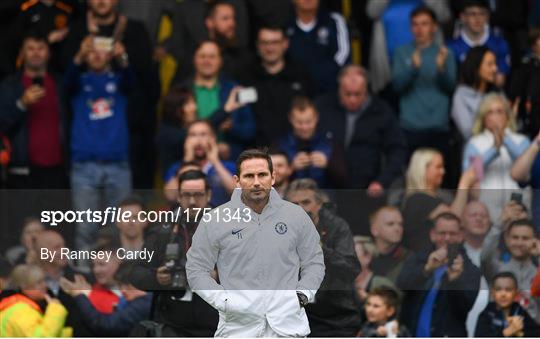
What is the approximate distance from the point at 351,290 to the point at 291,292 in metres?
1.72

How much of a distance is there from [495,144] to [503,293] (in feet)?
7.45

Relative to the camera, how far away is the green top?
55.1ft

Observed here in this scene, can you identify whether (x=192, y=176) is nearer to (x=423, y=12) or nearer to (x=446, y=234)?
(x=446, y=234)

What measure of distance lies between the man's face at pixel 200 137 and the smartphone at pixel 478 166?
2261 millimetres

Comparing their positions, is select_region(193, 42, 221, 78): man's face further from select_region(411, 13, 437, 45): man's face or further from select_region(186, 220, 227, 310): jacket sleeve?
select_region(186, 220, 227, 310): jacket sleeve

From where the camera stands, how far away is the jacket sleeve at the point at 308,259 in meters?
12.4

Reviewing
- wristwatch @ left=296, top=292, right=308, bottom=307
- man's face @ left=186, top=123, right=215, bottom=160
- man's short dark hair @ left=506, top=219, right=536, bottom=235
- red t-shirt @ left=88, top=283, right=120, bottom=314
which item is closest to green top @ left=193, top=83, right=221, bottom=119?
man's face @ left=186, top=123, right=215, bottom=160

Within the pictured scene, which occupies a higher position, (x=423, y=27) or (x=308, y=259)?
(x=423, y=27)

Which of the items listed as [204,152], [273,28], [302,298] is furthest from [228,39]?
[302,298]

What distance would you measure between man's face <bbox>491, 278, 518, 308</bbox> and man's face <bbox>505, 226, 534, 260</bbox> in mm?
234

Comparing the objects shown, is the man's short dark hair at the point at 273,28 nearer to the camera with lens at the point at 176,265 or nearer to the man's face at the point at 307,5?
the man's face at the point at 307,5

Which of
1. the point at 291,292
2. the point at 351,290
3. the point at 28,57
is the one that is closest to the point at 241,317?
the point at 291,292

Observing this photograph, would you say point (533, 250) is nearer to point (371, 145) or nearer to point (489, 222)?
point (489, 222)

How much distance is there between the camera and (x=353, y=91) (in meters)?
16.7
